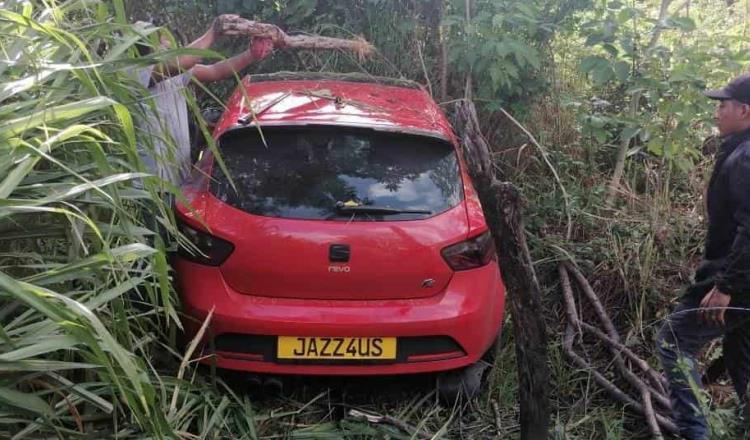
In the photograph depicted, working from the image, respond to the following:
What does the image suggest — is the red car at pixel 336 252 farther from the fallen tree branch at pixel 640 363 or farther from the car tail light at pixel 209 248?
the fallen tree branch at pixel 640 363

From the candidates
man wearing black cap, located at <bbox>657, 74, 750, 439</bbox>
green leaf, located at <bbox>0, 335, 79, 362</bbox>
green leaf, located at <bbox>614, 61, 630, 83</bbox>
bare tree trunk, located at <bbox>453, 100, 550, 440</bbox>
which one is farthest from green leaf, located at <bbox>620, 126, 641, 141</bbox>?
green leaf, located at <bbox>0, 335, 79, 362</bbox>

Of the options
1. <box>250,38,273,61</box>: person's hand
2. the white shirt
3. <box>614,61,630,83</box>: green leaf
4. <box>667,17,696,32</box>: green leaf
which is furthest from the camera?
<box>614,61,630,83</box>: green leaf

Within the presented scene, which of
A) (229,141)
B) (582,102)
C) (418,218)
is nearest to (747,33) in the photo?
(582,102)

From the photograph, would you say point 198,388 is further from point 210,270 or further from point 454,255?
point 454,255

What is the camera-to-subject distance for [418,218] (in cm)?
323

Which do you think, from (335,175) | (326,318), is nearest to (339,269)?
(326,318)

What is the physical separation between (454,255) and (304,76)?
5.99ft

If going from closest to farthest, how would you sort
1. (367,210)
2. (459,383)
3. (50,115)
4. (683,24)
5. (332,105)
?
(50,115) < (367,210) < (459,383) < (332,105) < (683,24)

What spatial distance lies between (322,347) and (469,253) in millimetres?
824

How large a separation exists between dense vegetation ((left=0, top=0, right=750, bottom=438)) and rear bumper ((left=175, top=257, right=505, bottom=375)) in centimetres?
16

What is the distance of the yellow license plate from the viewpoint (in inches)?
122

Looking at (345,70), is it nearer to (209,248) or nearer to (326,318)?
(209,248)

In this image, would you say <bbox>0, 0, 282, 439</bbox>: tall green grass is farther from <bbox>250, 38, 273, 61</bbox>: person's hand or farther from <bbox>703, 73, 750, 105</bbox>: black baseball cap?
<bbox>703, 73, 750, 105</bbox>: black baseball cap

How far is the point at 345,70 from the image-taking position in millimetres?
6430
